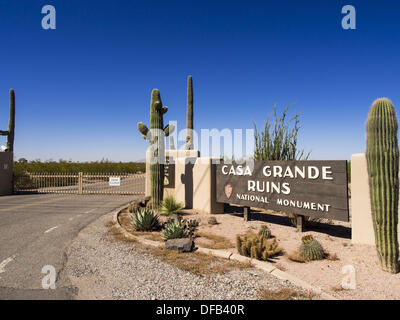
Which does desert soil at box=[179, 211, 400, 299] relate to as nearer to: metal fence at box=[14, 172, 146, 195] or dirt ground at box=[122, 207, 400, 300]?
dirt ground at box=[122, 207, 400, 300]

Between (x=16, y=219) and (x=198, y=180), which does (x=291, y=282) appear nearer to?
(x=198, y=180)

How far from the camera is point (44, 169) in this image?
86.4ft

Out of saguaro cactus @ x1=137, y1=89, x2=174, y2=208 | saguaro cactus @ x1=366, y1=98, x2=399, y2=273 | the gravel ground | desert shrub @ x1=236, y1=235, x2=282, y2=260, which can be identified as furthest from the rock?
saguaro cactus @ x1=137, y1=89, x2=174, y2=208

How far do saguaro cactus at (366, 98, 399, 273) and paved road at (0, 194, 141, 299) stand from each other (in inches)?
228

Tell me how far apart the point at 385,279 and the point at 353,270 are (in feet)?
1.68

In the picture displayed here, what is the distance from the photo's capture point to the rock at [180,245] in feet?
18.7

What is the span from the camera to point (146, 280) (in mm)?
4227

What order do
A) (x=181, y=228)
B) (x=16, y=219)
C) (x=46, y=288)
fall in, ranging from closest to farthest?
1. (x=46, y=288)
2. (x=181, y=228)
3. (x=16, y=219)

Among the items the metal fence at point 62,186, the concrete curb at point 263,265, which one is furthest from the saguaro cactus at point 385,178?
the metal fence at point 62,186

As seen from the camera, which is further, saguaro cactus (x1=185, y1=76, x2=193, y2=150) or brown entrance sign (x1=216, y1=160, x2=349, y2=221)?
saguaro cactus (x1=185, y1=76, x2=193, y2=150)

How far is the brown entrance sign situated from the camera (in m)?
6.43

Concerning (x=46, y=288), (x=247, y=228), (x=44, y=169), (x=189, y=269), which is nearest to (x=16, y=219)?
(x=46, y=288)

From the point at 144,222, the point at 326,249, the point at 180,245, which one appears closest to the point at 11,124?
the point at 144,222
